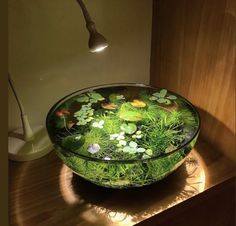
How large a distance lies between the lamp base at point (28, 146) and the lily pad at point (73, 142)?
15 centimetres

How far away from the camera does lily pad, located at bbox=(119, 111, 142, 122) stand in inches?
38.3

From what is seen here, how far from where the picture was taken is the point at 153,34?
1.17 m

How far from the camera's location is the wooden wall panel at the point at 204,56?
0.92 metres

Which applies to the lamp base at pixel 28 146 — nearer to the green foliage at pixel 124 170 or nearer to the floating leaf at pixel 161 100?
the green foliage at pixel 124 170

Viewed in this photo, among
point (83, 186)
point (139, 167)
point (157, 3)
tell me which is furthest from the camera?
point (157, 3)

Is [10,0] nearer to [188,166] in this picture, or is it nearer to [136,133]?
[136,133]

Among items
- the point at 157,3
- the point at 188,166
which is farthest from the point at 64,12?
the point at 188,166

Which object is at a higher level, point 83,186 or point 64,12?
point 64,12

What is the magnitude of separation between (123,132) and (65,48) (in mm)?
303

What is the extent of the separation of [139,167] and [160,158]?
0.16ft

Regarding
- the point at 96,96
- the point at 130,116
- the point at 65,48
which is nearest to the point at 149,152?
the point at 130,116

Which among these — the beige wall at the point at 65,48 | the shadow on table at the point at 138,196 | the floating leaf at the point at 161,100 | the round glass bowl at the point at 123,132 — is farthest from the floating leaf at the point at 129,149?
the beige wall at the point at 65,48

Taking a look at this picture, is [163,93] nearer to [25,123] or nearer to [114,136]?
[114,136]

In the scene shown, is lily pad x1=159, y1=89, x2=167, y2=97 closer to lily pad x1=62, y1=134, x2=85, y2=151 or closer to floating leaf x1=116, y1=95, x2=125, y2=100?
floating leaf x1=116, y1=95, x2=125, y2=100
